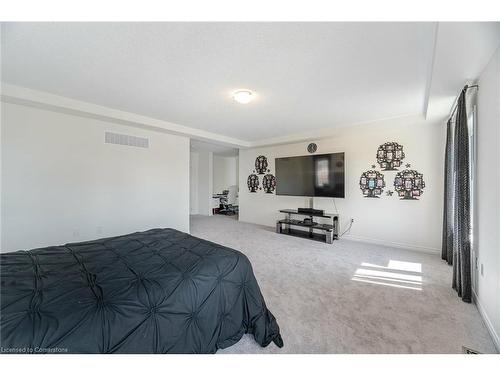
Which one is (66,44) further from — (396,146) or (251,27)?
(396,146)

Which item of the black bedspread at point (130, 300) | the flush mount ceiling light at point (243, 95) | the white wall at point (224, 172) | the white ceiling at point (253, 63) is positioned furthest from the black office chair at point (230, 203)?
the black bedspread at point (130, 300)

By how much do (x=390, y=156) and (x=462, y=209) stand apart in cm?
205

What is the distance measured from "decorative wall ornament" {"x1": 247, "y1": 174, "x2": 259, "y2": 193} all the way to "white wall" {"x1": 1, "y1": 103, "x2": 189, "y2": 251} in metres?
2.49

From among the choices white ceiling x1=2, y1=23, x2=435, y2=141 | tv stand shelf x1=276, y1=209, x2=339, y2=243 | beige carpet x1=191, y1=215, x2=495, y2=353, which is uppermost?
white ceiling x1=2, y1=23, x2=435, y2=141

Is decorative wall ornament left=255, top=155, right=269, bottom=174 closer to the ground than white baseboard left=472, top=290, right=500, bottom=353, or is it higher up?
higher up

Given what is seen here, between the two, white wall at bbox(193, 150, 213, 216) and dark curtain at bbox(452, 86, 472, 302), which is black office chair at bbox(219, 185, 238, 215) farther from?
dark curtain at bbox(452, 86, 472, 302)

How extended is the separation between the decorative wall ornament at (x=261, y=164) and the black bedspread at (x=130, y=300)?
14.1ft

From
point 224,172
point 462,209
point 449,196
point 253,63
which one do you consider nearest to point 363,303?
point 462,209

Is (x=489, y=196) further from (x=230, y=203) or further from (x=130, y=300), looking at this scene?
(x=230, y=203)

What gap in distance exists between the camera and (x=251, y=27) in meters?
1.60

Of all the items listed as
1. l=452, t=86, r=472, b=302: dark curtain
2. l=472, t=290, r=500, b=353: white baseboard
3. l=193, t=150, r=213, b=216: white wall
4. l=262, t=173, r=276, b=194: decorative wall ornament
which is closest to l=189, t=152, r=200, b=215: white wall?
l=193, t=150, r=213, b=216: white wall

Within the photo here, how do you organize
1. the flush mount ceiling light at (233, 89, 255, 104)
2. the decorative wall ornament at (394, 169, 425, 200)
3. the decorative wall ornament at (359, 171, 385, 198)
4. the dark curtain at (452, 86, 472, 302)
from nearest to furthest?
the dark curtain at (452, 86, 472, 302)
the flush mount ceiling light at (233, 89, 255, 104)
the decorative wall ornament at (394, 169, 425, 200)
the decorative wall ornament at (359, 171, 385, 198)

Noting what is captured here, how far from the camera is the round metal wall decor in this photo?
5059mm

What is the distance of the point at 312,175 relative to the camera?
4.74 meters
